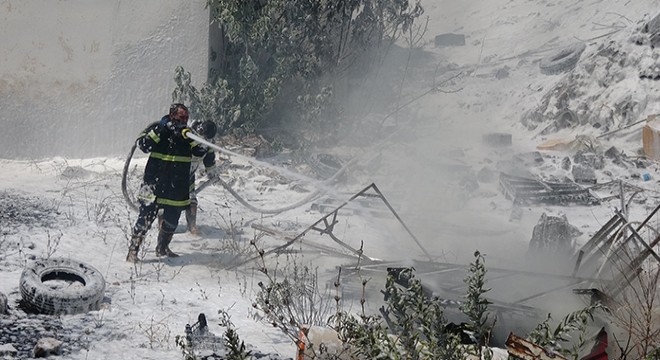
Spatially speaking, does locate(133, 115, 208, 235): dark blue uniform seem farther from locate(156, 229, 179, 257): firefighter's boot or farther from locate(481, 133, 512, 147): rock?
locate(481, 133, 512, 147): rock

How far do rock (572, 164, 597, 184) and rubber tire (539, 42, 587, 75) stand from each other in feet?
16.2

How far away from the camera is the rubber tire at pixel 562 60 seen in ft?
52.6

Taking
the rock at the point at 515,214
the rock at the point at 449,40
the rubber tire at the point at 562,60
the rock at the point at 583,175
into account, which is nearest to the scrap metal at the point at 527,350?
the rock at the point at 515,214

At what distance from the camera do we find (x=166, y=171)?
7.39m

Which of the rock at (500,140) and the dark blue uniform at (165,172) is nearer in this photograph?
the dark blue uniform at (165,172)

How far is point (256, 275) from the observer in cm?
730

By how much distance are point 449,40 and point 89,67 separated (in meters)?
12.3

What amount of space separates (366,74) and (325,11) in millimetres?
2290

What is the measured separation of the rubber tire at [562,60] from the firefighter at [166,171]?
11179mm

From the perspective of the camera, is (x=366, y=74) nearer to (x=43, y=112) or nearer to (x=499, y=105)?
(x=499, y=105)

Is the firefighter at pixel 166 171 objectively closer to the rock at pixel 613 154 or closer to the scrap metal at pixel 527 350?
the scrap metal at pixel 527 350

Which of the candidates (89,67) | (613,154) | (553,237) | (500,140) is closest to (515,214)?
(553,237)

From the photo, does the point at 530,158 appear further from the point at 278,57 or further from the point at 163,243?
the point at 163,243

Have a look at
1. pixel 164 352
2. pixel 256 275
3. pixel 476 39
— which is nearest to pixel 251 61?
pixel 256 275
